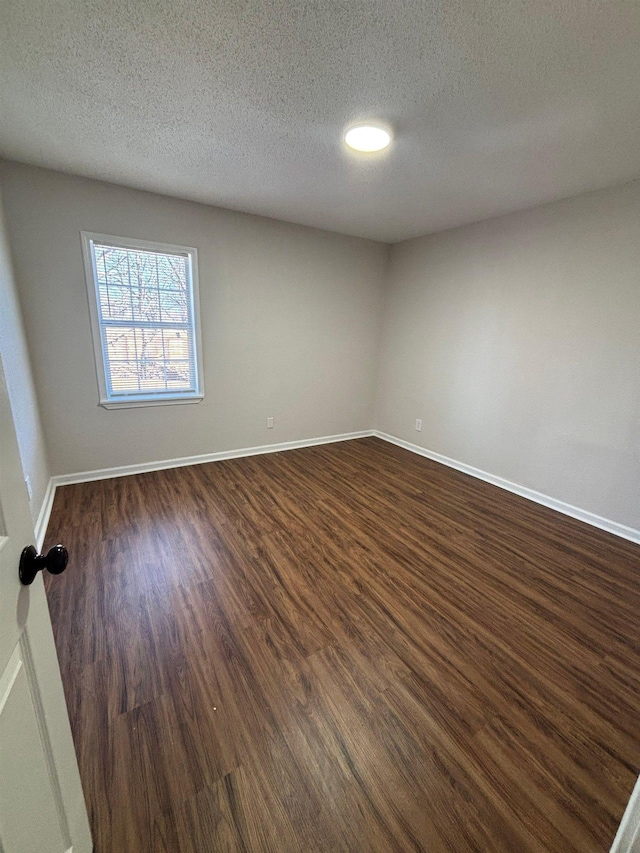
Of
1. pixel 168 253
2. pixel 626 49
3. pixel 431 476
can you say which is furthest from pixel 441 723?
pixel 168 253

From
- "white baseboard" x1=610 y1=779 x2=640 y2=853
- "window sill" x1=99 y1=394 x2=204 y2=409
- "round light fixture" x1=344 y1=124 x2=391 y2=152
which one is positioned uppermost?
"round light fixture" x1=344 y1=124 x2=391 y2=152

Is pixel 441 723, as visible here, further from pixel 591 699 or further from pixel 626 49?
pixel 626 49

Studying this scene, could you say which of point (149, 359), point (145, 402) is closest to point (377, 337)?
point (149, 359)

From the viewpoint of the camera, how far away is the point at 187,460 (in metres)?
3.64

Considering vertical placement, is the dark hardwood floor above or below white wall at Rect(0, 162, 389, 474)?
below

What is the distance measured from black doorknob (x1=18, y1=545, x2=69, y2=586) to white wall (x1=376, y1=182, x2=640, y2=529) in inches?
133

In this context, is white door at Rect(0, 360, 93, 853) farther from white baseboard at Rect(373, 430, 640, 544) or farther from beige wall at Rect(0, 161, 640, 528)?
white baseboard at Rect(373, 430, 640, 544)

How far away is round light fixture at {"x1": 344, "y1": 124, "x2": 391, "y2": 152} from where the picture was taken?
188 centimetres

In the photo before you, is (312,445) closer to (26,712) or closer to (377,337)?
(377,337)

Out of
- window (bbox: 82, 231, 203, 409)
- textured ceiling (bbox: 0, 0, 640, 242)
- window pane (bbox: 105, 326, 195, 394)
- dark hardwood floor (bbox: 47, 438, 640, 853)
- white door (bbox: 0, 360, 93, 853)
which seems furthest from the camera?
window pane (bbox: 105, 326, 195, 394)

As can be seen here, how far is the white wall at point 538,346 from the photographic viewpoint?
8.36 feet

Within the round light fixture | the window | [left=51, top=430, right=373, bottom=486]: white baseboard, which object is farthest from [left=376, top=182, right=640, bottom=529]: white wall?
the window

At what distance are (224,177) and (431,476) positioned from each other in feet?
10.5

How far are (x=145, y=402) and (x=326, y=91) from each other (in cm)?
275
